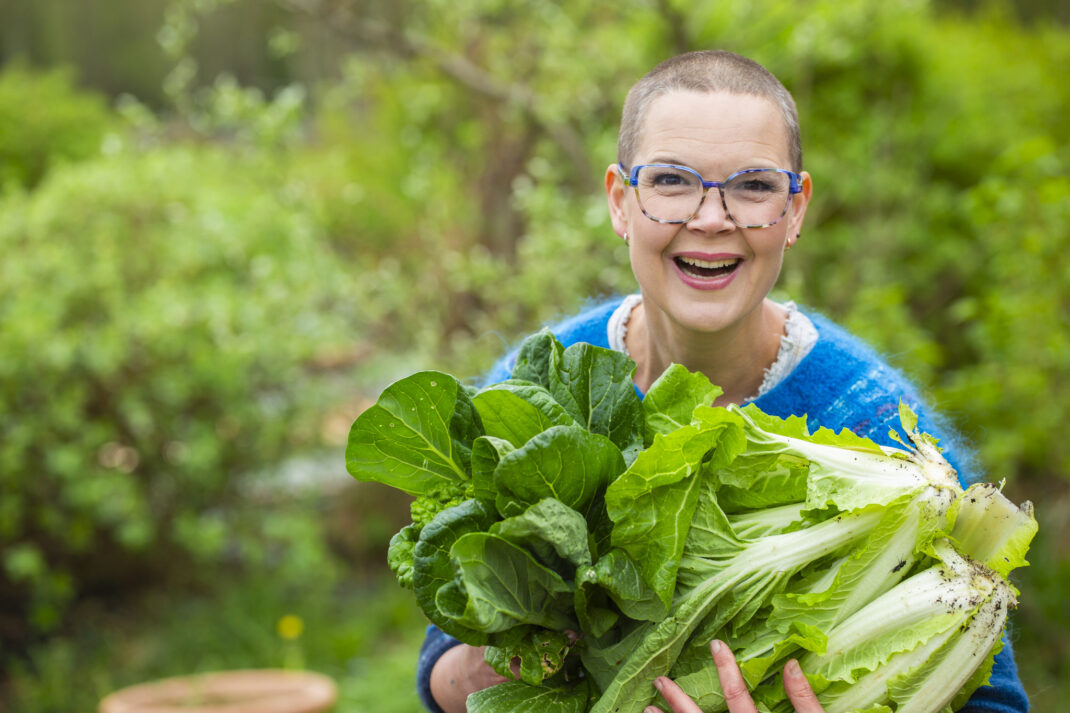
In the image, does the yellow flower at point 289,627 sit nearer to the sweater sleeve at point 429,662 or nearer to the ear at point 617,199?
the sweater sleeve at point 429,662

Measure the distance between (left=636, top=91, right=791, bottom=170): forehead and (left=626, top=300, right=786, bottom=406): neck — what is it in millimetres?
353

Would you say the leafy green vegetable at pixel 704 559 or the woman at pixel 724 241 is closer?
the leafy green vegetable at pixel 704 559

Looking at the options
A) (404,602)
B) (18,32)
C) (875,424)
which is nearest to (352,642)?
(404,602)

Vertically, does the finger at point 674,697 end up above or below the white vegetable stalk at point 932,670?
above

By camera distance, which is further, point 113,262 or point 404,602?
point 404,602

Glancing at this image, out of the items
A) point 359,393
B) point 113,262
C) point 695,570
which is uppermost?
point 113,262

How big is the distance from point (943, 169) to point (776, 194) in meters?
5.94

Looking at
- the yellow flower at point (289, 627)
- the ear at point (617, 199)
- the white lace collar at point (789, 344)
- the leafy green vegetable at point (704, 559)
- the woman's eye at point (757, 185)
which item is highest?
the yellow flower at point (289, 627)

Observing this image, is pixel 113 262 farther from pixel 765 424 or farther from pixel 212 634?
pixel 765 424

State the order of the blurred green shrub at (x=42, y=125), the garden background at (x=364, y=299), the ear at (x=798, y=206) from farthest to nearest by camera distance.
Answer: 1. the blurred green shrub at (x=42, y=125)
2. the garden background at (x=364, y=299)
3. the ear at (x=798, y=206)

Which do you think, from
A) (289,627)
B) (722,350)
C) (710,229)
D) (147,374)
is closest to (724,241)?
(710,229)

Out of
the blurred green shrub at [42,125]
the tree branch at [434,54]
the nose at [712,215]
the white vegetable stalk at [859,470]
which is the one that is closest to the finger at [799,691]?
the white vegetable stalk at [859,470]

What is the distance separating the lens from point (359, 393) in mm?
6617

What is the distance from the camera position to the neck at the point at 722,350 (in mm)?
2111
